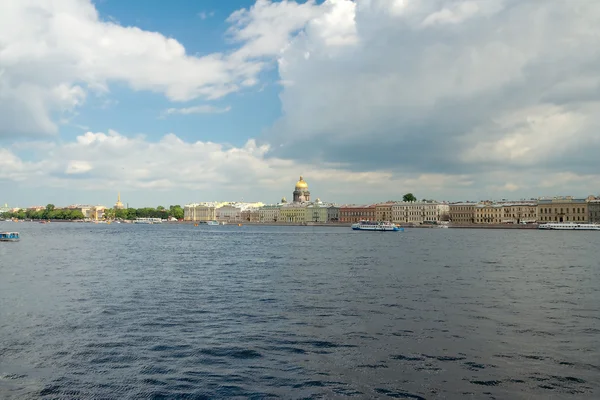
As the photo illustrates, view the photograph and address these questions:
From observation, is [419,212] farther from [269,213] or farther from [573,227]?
[269,213]

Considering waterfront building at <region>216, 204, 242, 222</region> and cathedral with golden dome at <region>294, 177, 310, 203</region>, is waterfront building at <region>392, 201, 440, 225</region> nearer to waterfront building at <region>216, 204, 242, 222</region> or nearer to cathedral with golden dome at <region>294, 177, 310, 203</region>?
cathedral with golden dome at <region>294, 177, 310, 203</region>

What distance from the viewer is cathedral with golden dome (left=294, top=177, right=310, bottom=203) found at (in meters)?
140

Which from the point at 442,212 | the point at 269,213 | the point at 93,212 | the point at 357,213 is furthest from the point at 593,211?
the point at 93,212

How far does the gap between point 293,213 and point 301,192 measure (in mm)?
7027

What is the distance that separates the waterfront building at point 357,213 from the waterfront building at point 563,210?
35605 millimetres

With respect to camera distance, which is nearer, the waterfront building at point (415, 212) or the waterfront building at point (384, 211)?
the waterfront building at point (415, 212)

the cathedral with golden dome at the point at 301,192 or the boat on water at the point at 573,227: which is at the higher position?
the cathedral with golden dome at the point at 301,192

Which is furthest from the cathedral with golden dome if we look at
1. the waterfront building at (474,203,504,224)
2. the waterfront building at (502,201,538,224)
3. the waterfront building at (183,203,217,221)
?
the waterfront building at (502,201,538,224)

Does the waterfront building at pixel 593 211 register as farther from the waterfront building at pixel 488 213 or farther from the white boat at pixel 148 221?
the white boat at pixel 148 221

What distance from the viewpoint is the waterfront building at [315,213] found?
13100cm

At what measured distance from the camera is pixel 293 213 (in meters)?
136

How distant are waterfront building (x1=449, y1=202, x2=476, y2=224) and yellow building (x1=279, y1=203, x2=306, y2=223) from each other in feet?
122

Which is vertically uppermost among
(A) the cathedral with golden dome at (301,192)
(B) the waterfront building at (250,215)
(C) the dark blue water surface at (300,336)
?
(A) the cathedral with golden dome at (301,192)

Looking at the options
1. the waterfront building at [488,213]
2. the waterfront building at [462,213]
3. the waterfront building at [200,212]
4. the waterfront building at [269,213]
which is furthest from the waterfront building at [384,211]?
the waterfront building at [200,212]
